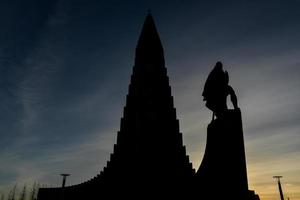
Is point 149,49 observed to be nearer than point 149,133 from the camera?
No

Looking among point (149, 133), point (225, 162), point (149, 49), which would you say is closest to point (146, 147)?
point (149, 133)

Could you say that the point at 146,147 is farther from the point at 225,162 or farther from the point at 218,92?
the point at 225,162

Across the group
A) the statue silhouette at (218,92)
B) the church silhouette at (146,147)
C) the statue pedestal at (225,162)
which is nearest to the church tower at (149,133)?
the church silhouette at (146,147)

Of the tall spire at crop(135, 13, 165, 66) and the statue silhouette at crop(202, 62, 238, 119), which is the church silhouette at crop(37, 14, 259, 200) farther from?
the statue silhouette at crop(202, 62, 238, 119)

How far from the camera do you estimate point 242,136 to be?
847 centimetres

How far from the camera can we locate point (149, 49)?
58781 millimetres

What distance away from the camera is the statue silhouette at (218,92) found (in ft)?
29.1

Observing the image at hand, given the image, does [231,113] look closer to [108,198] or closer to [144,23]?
[108,198]

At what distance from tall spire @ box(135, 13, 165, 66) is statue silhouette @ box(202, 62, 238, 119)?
162ft

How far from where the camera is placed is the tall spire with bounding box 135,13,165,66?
58.2 metres

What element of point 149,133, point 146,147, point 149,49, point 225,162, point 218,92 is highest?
point 149,49

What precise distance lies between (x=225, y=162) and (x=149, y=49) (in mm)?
52322

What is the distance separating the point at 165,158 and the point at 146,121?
875cm

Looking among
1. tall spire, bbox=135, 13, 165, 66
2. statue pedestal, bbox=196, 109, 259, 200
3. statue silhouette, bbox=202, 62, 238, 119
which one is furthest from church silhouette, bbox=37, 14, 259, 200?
statue silhouette, bbox=202, 62, 238, 119
